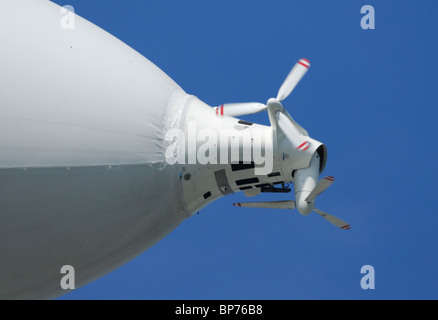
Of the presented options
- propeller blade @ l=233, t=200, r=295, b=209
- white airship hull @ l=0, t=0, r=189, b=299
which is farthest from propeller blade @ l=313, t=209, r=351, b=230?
white airship hull @ l=0, t=0, r=189, b=299

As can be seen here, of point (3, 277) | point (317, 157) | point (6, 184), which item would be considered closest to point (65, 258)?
point (3, 277)

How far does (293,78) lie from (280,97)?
101cm

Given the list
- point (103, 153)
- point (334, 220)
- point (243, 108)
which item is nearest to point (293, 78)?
point (243, 108)

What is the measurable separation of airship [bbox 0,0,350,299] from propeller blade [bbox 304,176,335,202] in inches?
1.9

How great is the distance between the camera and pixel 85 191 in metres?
25.5

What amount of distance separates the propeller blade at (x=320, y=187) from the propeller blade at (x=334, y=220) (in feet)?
2.52

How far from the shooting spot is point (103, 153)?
84.9 ft

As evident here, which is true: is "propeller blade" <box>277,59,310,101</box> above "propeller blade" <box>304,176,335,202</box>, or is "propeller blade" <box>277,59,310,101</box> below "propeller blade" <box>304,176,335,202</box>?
above

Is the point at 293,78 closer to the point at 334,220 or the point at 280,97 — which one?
the point at 280,97

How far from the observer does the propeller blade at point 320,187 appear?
1057 inches

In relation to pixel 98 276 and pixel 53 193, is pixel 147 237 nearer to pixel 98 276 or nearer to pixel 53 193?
pixel 98 276

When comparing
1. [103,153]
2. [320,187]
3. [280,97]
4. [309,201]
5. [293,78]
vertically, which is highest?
[293,78]

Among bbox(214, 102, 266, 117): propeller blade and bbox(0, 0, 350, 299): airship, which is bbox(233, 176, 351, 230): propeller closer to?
bbox(0, 0, 350, 299): airship

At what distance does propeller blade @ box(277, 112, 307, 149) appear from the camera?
92.6ft
